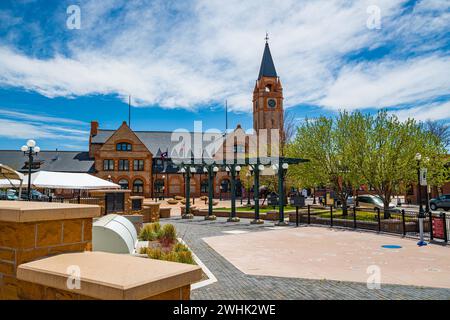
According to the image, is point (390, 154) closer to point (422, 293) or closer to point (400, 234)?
point (400, 234)

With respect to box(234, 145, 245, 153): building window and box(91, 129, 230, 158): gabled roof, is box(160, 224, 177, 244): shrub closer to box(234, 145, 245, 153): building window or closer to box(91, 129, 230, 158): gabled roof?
box(234, 145, 245, 153): building window

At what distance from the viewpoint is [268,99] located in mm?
79750

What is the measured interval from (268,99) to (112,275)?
7932cm

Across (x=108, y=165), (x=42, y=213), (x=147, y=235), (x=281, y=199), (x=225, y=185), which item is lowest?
(x=147, y=235)

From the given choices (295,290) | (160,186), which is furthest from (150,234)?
(160,186)

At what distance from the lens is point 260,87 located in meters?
80.2

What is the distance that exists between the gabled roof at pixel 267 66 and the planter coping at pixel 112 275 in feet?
265

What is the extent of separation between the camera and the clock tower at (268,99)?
78.9 metres

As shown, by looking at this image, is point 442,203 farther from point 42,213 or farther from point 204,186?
point 204,186

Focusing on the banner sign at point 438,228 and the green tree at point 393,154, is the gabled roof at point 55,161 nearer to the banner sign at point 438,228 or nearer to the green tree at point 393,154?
the green tree at point 393,154

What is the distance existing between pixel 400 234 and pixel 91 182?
54.1 feet

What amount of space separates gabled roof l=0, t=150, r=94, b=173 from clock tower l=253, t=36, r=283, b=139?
3822cm

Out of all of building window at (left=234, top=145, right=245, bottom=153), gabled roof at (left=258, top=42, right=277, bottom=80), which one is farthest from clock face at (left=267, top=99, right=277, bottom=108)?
building window at (left=234, top=145, right=245, bottom=153)
